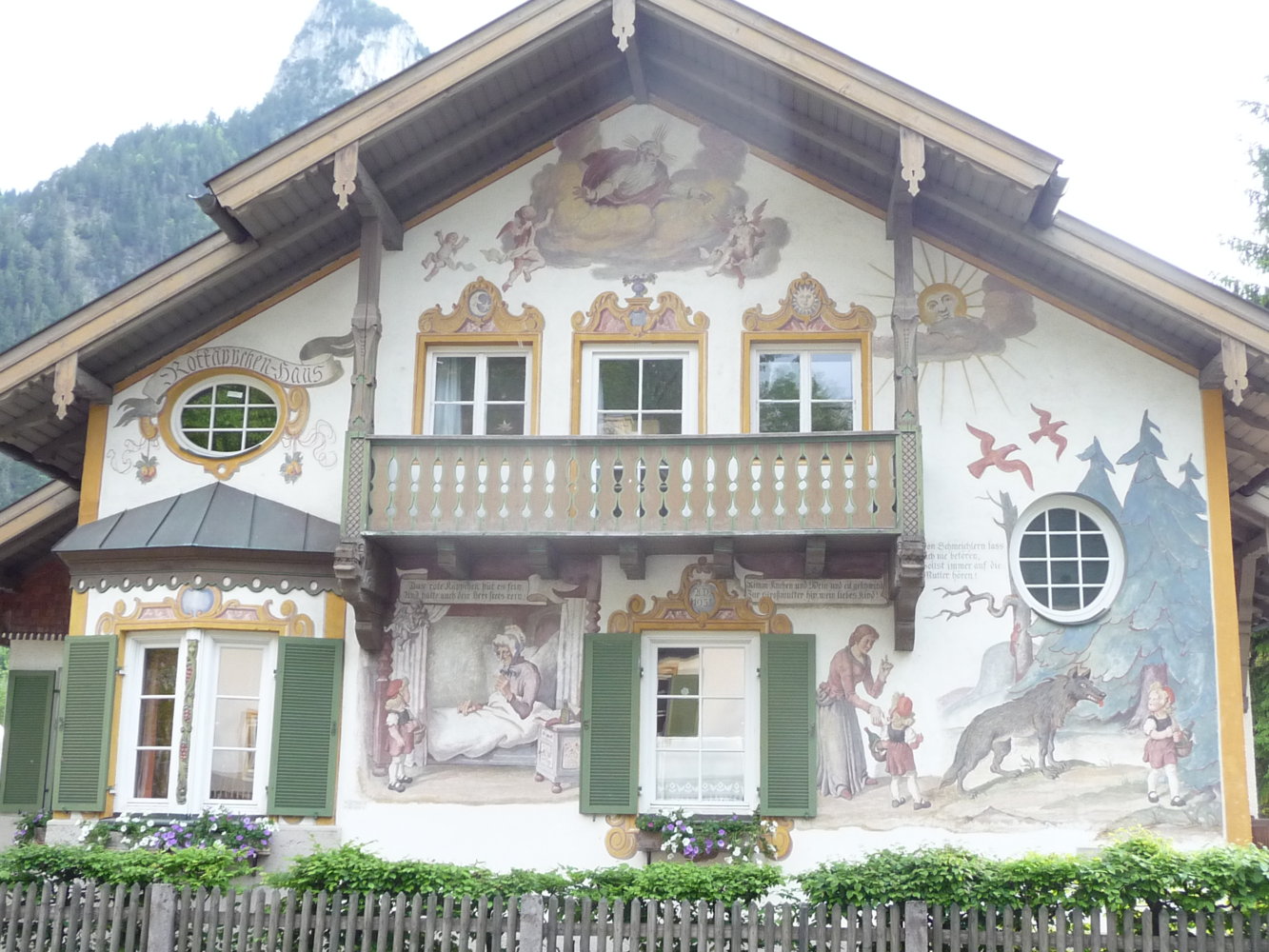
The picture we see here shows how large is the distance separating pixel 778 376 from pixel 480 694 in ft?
14.3

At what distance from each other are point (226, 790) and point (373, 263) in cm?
531

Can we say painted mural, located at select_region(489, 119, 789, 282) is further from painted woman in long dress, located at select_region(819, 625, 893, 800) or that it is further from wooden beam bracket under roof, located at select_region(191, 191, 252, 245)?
painted woman in long dress, located at select_region(819, 625, 893, 800)

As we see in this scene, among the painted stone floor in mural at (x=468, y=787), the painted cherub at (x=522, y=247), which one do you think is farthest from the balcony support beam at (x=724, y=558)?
the painted cherub at (x=522, y=247)

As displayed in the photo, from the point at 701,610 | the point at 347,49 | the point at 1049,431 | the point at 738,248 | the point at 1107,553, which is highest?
the point at 347,49

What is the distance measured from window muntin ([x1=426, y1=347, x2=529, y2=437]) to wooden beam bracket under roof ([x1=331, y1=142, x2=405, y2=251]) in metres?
1.28

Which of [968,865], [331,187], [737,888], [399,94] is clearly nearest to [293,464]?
[331,187]

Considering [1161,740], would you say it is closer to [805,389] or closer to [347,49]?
[805,389]

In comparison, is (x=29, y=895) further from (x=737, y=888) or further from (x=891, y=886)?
(x=891, y=886)

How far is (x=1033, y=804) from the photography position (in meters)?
14.4

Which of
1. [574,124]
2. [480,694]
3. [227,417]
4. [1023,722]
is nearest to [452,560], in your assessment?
[480,694]

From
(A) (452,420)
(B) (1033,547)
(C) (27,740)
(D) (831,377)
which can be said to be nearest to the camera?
(B) (1033,547)

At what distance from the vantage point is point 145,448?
15.9 metres

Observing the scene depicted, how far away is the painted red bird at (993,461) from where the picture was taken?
1509 cm

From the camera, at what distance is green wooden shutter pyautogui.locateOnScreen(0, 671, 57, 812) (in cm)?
1709
